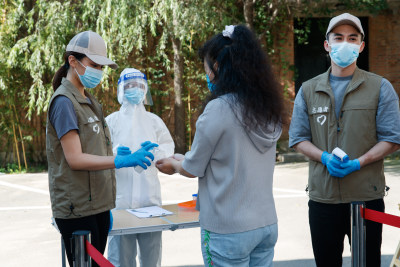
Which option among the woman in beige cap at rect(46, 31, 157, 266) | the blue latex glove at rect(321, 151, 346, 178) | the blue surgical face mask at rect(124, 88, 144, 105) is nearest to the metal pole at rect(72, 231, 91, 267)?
the woman in beige cap at rect(46, 31, 157, 266)

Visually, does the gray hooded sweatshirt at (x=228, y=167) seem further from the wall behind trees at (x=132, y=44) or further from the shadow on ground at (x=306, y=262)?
the wall behind trees at (x=132, y=44)

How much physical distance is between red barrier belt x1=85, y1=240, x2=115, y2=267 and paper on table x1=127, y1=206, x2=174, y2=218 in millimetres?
890

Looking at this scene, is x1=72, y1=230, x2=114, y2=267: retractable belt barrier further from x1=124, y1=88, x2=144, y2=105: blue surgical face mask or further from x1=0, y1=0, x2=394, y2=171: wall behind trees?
x1=0, y1=0, x2=394, y2=171: wall behind trees

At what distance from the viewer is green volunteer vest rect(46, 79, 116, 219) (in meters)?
2.67

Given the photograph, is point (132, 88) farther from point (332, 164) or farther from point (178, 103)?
point (178, 103)

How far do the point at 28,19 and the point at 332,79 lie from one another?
9.40m

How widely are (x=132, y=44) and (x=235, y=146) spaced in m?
8.80

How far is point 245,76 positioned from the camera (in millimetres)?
2172

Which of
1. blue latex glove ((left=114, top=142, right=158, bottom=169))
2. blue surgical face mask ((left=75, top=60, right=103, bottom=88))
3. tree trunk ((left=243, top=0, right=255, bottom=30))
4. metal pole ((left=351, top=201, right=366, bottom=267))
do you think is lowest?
metal pole ((left=351, top=201, right=366, bottom=267))

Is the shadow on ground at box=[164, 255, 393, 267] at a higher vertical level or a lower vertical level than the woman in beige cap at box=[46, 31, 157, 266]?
lower

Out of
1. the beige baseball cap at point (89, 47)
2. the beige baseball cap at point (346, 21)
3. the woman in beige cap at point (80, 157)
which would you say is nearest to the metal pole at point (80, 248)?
the woman in beige cap at point (80, 157)

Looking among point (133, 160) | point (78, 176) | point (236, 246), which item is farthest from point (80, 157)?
point (236, 246)

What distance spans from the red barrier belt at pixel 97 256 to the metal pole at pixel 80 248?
0.02m

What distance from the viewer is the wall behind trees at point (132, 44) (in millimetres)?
10484
